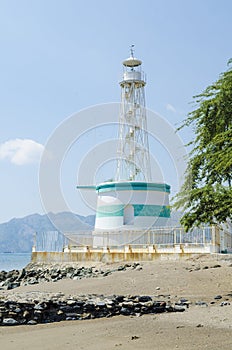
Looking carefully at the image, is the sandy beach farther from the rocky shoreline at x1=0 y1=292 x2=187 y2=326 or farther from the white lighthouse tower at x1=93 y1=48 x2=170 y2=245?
the white lighthouse tower at x1=93 y1=48 x2=170 y2=245

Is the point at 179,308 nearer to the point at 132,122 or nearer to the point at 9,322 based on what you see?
the point at 9,322

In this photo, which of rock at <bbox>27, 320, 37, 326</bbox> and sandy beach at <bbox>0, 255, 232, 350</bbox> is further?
rock at <bbox>27, 320, 37, 326</bbox>

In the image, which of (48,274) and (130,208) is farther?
(130,208)

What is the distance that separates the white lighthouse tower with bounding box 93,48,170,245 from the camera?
92.4ft

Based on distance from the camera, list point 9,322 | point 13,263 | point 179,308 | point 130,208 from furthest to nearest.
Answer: point 13,263, point 130,208, point 179,308, point 9,322

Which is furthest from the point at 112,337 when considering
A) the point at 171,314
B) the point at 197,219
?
the point at 197,219

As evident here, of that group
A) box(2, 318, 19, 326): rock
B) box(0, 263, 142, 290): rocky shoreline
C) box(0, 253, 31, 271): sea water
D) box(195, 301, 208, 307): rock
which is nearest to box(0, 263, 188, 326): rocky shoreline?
box(2, 318, 19, 326): rock

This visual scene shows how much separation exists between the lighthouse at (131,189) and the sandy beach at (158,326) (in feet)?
38.7

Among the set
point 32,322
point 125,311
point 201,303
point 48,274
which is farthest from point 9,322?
point 48,274

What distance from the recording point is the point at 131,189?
2861 cm

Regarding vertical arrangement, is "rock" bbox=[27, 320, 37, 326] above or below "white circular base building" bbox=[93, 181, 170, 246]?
below

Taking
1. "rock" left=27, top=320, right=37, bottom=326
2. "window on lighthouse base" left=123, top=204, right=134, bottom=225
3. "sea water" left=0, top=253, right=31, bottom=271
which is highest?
"window on lighthouse base" left=123, top=204, right=134, bottom=225

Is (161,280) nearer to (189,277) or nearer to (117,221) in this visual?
(189,277)

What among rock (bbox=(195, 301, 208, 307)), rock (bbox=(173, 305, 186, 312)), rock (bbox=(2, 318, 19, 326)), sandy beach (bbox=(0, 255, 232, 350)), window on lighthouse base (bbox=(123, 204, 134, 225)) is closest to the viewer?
sandy beach (bbox=(0, 255, 232, 350))
